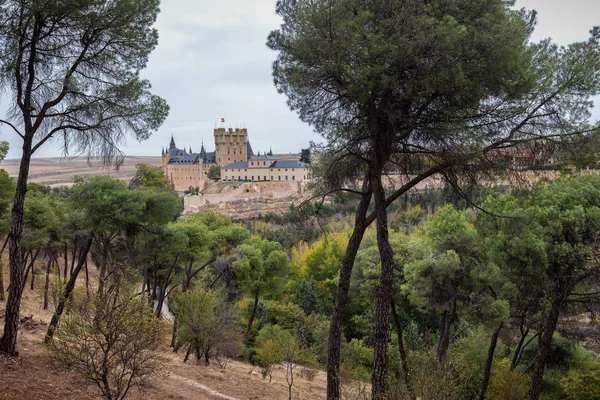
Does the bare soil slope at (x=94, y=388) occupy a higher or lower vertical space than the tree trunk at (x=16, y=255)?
lower

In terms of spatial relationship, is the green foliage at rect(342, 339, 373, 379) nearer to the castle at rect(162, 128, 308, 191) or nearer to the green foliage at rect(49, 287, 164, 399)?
the green foliage at rect(49, 287, 164, 399)

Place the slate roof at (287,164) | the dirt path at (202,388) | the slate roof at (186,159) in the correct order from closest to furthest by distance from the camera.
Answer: the dirt path at (202,388), the slate roof at (287,164), the slate roof at (186,159)

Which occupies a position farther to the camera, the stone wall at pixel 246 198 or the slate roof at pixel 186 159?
the slate roof at pixel 186 159

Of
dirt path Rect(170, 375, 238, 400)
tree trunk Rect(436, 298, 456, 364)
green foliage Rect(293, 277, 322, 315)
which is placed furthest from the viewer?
green foliage Rect(293, 277, 322, 315)

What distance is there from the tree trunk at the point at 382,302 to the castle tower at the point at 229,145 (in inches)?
2933

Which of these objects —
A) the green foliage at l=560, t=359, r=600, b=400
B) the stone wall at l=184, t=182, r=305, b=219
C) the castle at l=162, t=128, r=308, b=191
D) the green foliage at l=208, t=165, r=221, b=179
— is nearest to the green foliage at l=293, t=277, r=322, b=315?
the green foliage at l=560, t=359, r=600, b=400

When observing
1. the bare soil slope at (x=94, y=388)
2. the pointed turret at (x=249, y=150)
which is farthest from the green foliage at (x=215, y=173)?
the bare soil slope at (x=94, y=388)

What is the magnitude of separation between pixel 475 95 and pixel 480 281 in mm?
5773

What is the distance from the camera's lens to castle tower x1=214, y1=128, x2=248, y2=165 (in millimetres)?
79750

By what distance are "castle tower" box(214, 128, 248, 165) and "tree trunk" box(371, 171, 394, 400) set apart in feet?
244

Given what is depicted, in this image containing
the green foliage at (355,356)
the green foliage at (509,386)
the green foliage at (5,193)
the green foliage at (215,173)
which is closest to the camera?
the green foliage at (509,386)

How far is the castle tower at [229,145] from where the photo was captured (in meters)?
79.8

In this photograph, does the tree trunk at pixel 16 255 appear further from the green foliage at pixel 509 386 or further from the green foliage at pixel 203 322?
the green foliage at pixel 509 386

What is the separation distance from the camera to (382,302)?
20.4ft
